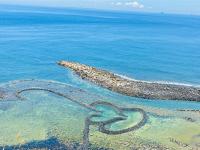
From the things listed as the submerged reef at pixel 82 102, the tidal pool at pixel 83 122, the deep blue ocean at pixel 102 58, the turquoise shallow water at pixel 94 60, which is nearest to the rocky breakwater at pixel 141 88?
the turquoise shallow water at pixel 94 60

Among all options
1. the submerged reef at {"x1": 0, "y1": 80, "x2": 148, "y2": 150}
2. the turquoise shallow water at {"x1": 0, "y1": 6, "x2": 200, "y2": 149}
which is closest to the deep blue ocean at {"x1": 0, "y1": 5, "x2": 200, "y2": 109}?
the turquoise shallow water at {"x1": 0, "y1": 6, "x2": 200, "y2": 149}

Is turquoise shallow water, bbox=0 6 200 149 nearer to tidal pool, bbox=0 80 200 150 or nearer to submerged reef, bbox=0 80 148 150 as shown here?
tidal pool, bbox=0 80 200 150

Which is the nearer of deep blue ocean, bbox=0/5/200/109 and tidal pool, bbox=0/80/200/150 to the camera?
tidal pool, bbox=0/80/200/150

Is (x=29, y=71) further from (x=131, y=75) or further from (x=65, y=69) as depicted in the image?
(x=131, y=75)

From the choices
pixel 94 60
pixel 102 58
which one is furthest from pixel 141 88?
pixel 102 58

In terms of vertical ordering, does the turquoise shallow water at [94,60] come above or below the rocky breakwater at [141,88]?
below

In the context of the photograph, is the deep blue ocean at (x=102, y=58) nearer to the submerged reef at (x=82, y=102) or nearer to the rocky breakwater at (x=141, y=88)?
the rocky breakwater at (x=141, y=88)

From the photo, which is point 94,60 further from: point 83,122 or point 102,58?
point 83,122

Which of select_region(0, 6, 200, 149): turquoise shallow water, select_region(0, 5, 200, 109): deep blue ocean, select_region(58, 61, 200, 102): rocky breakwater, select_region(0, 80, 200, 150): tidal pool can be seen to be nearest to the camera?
select_region(0, 80, 200, 150): tidal pool
